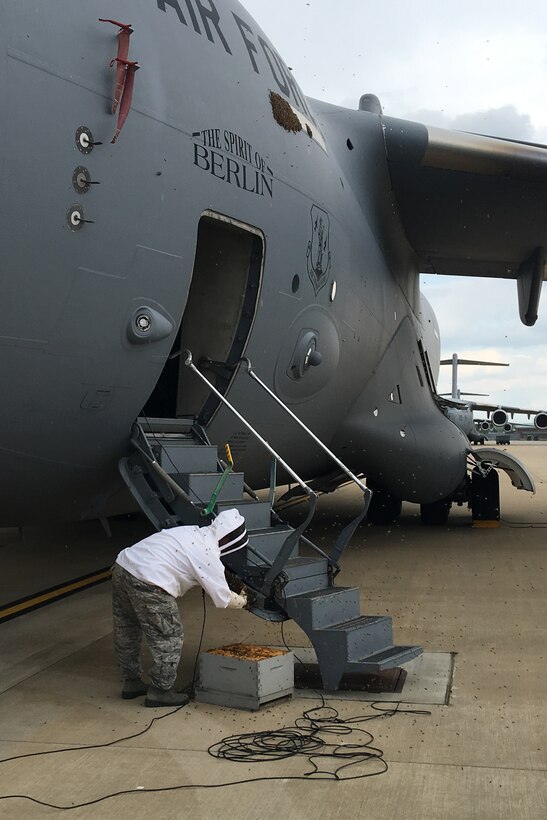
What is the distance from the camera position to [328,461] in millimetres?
10391

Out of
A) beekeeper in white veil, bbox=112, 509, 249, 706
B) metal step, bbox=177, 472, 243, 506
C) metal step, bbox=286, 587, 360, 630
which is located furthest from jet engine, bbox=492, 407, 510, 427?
beekeeper in white veil, bbox=112, 509, 249, 706

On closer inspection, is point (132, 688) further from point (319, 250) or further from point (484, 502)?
point (484, 502)

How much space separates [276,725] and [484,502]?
9538mm

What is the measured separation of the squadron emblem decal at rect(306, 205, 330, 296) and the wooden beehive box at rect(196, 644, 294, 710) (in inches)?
139

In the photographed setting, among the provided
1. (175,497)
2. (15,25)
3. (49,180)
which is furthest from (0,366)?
(15,25)

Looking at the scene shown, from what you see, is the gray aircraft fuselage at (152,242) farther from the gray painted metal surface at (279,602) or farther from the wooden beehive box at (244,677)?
the wooden beehive box at (244,677)

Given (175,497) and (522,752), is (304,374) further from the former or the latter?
(522,752)

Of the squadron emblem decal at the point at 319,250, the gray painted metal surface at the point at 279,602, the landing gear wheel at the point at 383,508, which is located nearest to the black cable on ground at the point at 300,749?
the gray painted metal surface at the point at 279,602

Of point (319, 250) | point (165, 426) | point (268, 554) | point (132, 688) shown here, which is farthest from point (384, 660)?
point (319, 250)

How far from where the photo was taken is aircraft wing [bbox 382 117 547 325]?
→ 33.1 feet

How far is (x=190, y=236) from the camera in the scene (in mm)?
5840

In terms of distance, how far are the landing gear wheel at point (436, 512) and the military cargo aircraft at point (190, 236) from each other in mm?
3053

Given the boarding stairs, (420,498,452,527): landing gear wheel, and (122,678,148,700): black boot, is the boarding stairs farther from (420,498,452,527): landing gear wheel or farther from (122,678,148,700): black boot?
(420,498,452,527): landing gear wheel

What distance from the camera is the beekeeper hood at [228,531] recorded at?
17.1 ft
